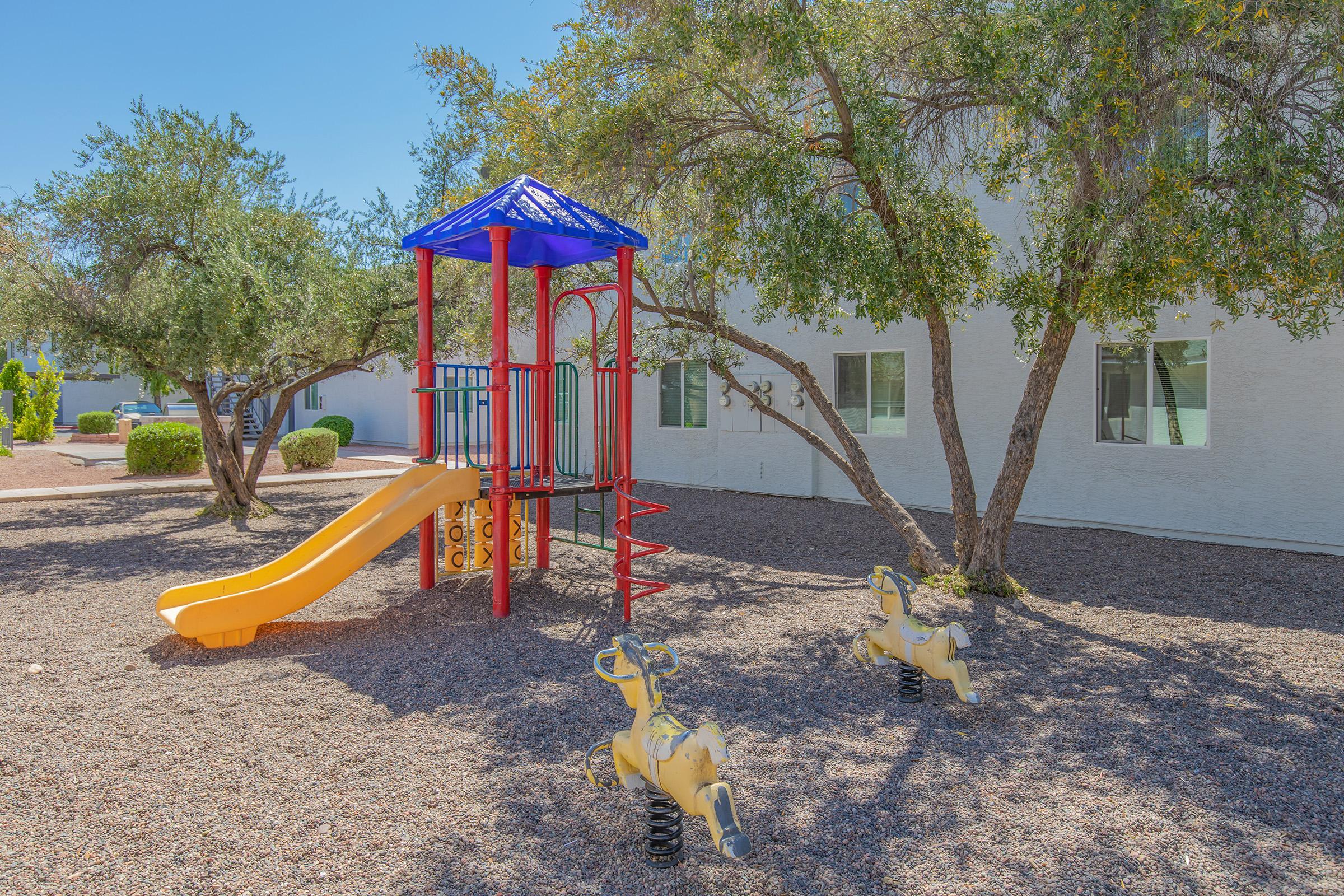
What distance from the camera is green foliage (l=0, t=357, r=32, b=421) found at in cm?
2611

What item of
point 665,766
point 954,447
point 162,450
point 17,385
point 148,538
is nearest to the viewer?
point 665,766

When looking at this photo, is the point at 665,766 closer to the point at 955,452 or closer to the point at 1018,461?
the point at 1018,461

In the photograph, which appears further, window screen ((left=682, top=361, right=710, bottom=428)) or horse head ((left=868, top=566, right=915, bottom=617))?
window screen ((left=682, top=361, right=710, bottom=428))

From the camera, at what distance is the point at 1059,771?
3.66 metres

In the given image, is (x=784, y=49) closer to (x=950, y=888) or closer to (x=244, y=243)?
(x=950, y=888)

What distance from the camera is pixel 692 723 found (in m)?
4.22

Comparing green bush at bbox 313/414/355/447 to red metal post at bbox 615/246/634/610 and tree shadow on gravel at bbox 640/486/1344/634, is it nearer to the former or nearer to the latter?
tree shadow on gravel at bbox 640/486/1344/634

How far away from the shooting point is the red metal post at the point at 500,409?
6160 millimetres

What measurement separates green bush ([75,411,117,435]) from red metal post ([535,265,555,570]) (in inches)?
1099

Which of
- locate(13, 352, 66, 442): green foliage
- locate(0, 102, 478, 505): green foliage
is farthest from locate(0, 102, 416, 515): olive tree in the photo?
locate(13, 352, 66, 442): green foliage

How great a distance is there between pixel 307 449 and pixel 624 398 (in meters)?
13.9

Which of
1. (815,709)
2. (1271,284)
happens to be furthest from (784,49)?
(815,709)

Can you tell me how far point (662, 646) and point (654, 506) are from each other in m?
3.41

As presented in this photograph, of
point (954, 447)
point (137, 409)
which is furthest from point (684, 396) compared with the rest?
point (137, 409)
